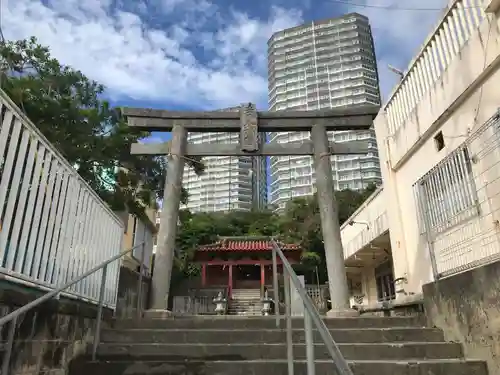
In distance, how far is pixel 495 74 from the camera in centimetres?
446

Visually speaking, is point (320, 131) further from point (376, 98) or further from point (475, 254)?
Result: point (376, 98)

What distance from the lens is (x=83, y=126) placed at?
9219mm

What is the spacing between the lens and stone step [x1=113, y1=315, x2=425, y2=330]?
4621 mm

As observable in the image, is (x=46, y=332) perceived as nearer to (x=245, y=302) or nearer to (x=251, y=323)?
(x=251, y=323)

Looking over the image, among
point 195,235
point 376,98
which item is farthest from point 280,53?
point 195,235

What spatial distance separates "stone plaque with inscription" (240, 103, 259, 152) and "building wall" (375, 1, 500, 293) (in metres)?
2.85

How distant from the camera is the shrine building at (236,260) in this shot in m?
22.3

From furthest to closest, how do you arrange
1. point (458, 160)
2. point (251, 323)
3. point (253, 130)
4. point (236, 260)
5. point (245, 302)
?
point (236, 260) < point (245, 302) < point (253, 130) < point (251, 323) < point (458, 160)

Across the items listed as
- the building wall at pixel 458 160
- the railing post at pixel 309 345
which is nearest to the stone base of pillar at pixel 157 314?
the building wall at pixel 458 160

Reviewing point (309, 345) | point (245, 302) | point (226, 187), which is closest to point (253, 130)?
point (309, 345)

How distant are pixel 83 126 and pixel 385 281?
34.0 ft

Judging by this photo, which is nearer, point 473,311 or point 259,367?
point 259,367

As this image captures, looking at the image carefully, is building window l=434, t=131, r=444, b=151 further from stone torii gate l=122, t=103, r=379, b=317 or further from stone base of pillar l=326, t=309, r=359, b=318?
stone base of pillar l=326, t=309, r=359, b=318

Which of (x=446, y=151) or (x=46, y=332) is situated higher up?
(x=446, y=151)
